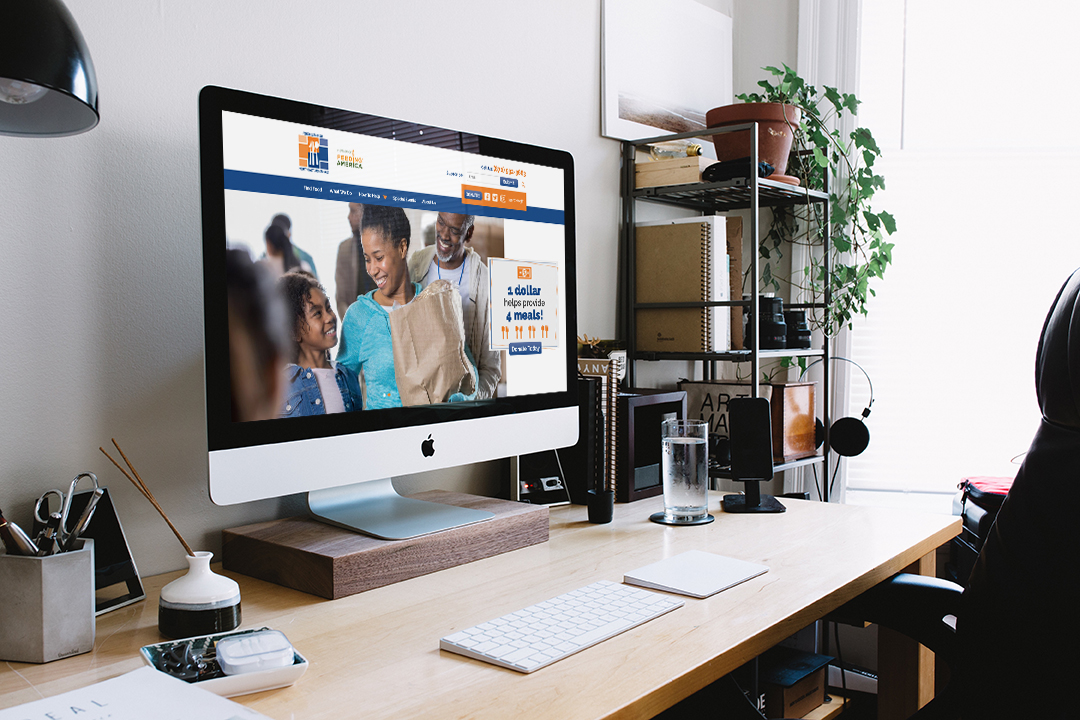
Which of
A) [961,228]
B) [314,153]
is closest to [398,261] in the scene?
[314,153]

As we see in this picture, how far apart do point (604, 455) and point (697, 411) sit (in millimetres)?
607

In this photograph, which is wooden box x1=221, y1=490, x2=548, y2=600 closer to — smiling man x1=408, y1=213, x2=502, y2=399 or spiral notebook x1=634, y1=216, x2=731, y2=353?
smiling man x1=408, y1=213, x2=502, y2=399

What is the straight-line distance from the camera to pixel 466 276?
1.32 metres

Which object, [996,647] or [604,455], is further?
[604,455]

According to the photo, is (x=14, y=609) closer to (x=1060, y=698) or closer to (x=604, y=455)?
(x=604, y=455)

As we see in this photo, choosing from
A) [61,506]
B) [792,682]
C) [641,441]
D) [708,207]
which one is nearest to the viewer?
[61,506]

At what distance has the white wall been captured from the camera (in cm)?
106

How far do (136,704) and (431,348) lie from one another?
2.21ft

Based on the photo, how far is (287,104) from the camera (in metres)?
1.07

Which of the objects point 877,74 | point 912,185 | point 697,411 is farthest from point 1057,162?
point 697,411

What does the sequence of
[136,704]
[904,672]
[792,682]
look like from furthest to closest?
[792,682]
[904,672]
[136,704]

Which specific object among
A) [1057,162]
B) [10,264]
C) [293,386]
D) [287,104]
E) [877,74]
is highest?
[877,74]

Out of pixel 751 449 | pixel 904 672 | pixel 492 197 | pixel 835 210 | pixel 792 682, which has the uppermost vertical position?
pixel 835 210

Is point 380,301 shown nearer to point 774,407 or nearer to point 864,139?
point 774,407
